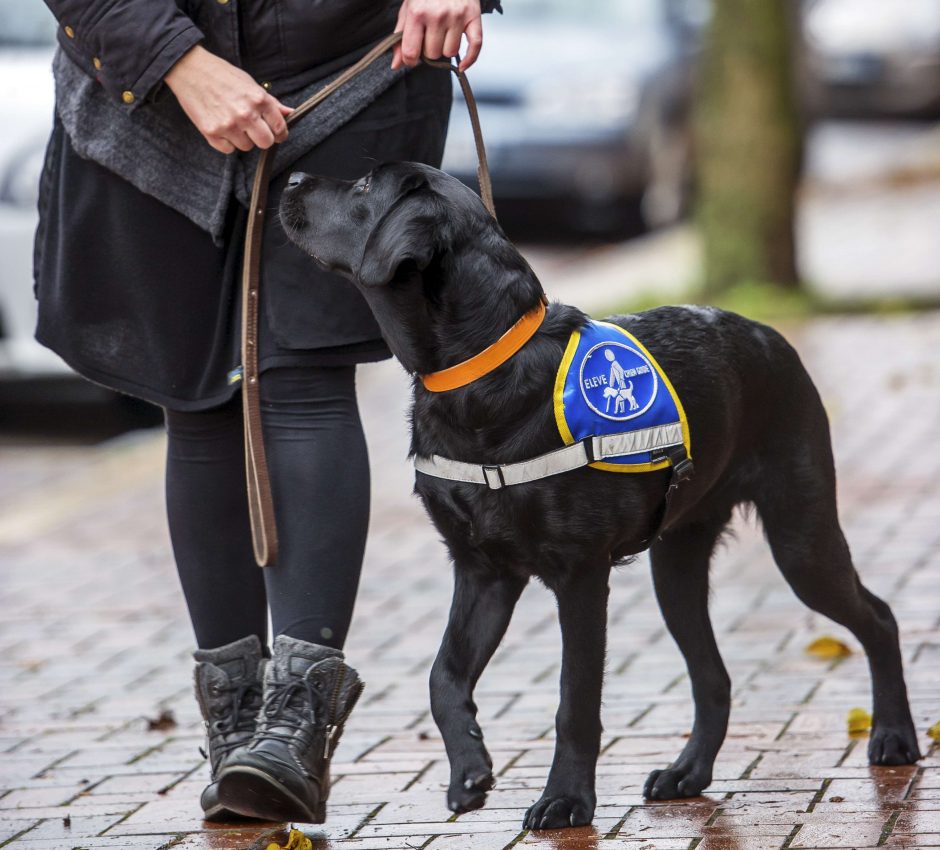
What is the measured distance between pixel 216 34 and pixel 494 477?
1.03m

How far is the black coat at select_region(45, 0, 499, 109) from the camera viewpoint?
3.18 metres

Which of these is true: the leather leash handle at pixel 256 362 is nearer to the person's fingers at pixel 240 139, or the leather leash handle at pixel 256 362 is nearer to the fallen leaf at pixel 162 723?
the person's fingers at pixel 240 139

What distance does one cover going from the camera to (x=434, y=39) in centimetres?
319

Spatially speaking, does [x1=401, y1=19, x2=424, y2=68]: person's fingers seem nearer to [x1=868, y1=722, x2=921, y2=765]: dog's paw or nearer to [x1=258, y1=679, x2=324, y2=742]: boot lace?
[x1=258, y1=679, x2=324, y2=742]: boot lace

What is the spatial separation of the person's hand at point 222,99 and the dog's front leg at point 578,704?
1006 millimetres

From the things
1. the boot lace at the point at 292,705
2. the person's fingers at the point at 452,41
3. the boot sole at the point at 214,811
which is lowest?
the boot sole at the point at 214,811

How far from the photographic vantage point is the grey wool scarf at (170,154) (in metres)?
3.38

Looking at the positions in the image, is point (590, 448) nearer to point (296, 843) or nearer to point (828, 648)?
point (296, 843)

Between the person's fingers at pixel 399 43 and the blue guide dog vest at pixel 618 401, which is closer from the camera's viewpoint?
the blue guide dog vest at pixel 618 401

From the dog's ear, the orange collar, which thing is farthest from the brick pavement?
the dog's ear

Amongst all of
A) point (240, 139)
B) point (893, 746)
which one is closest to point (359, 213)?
point (240, 139)

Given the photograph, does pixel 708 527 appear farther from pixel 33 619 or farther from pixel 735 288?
pixel 735 288

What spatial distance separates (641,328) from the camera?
3.35 metres

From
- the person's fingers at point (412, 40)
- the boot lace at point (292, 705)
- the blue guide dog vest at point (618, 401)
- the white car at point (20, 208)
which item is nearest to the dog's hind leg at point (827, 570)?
the blue guide dog vest at point (618, 401)
